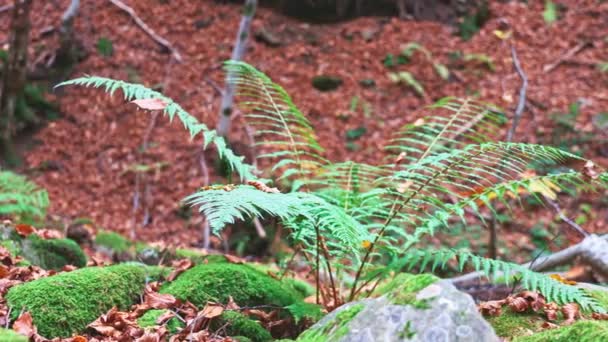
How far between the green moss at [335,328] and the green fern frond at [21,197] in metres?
3.92

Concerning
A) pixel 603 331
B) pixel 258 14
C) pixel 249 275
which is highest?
pixel 258 14

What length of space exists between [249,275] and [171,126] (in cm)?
673

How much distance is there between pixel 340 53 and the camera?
10.4 meters

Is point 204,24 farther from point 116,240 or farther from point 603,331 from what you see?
point 603,331

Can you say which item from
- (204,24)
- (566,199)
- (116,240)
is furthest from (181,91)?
(566,199)

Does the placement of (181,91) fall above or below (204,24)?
below

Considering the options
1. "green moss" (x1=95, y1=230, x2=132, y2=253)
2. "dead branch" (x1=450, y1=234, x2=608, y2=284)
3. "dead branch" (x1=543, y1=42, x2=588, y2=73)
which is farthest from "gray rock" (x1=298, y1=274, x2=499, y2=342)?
"dead branch" (x1=543, y1=42, x2=588, y2=73)

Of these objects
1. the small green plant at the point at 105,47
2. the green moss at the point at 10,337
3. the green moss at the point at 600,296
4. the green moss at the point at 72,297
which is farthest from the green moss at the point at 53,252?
the small green plant at the point at 105,47

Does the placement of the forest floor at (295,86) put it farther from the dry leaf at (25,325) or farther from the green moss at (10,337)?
the green moss at (10,337)

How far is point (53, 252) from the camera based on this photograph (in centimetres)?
353

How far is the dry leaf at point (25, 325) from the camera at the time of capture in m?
2.04

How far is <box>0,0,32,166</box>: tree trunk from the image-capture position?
7188 millimetres

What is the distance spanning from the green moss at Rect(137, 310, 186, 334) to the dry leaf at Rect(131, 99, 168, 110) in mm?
955

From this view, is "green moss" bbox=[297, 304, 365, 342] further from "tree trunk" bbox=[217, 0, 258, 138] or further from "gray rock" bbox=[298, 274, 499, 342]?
"tree trunk" bbox=[217, 0, 258, 138]
